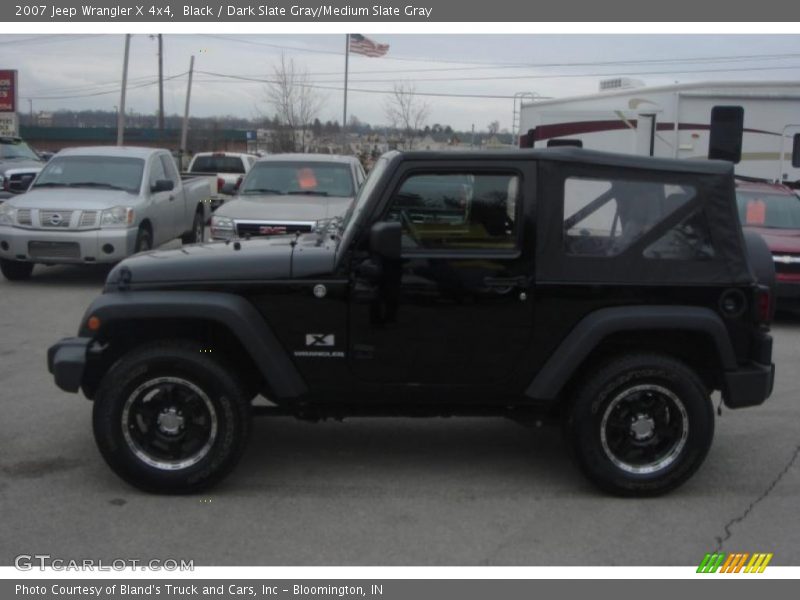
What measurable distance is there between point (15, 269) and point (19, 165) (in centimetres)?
1047

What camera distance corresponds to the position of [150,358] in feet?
16.9

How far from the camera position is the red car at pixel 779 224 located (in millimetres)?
10820

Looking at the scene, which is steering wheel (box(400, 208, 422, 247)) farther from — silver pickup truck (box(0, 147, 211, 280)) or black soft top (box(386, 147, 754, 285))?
silver pickup truck (box(0, 147, 211, 280))

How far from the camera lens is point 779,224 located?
1218cm

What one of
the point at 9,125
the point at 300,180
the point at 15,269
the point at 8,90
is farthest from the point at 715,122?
the point at 8,90

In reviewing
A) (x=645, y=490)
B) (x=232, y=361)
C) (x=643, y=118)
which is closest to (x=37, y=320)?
(x=232, y=361)

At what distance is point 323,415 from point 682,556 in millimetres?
2081

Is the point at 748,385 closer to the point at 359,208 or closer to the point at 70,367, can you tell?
the point at 359,208

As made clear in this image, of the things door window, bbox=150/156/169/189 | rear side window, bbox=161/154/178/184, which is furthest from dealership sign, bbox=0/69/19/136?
door window, bbox=150/156/169/189

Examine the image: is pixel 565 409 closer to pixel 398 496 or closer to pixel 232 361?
pixel 398 496

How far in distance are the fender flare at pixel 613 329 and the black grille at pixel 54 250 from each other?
8872 mm

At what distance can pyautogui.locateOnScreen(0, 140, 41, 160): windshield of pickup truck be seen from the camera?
2403 cm

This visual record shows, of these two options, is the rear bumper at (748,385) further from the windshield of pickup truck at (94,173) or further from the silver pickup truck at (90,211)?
the windshield of pickup truck at (94,173)

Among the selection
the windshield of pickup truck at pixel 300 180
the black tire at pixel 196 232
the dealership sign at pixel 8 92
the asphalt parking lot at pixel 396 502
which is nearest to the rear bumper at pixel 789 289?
the asphalt parking lot at pixel 396 502
